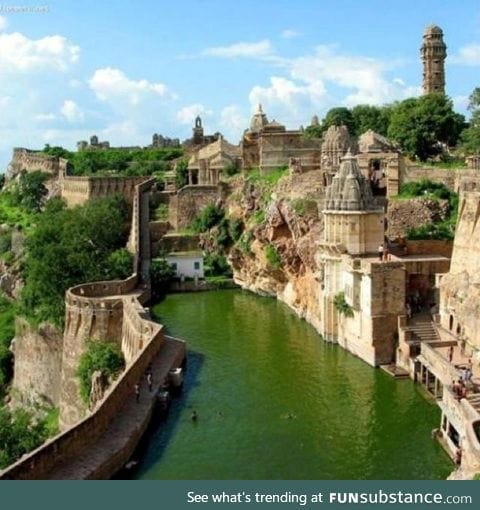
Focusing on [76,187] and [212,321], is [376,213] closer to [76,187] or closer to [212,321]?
[212,321]

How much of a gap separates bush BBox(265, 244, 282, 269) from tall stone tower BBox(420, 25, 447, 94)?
121 feet

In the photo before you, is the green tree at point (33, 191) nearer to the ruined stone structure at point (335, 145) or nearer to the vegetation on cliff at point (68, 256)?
the vegetation on cliff at point (68, 256)

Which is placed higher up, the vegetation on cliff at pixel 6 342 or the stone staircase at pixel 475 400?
the stone staircase at pixel 475 400

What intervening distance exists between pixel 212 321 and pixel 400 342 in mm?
12951

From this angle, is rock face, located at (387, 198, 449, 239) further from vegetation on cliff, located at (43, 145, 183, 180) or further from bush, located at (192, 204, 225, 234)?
vegetation on cliff, located at (43, 145, 183, 180)

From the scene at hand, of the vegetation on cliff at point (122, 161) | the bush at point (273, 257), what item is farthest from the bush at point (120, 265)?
the vegetation on cliff at point (122, 161)

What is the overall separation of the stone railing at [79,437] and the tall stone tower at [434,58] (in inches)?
2247

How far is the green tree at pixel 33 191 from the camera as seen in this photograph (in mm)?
74938

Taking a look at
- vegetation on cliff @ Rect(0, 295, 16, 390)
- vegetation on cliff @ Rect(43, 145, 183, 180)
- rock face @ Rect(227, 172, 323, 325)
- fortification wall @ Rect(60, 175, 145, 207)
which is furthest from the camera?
vegetation on cliff @ Rect(43, 145, 183, 180)

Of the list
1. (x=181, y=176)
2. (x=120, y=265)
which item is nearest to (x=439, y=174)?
(x=120, y=265)

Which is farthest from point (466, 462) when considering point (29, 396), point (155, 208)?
point (155, 208)

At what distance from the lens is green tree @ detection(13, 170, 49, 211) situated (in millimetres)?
74938

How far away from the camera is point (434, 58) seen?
76062 millimetres

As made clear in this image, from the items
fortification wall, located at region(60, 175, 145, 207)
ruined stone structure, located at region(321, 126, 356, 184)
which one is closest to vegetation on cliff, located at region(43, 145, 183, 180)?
fortification wall, located at region(60, 175, 145, 207)
